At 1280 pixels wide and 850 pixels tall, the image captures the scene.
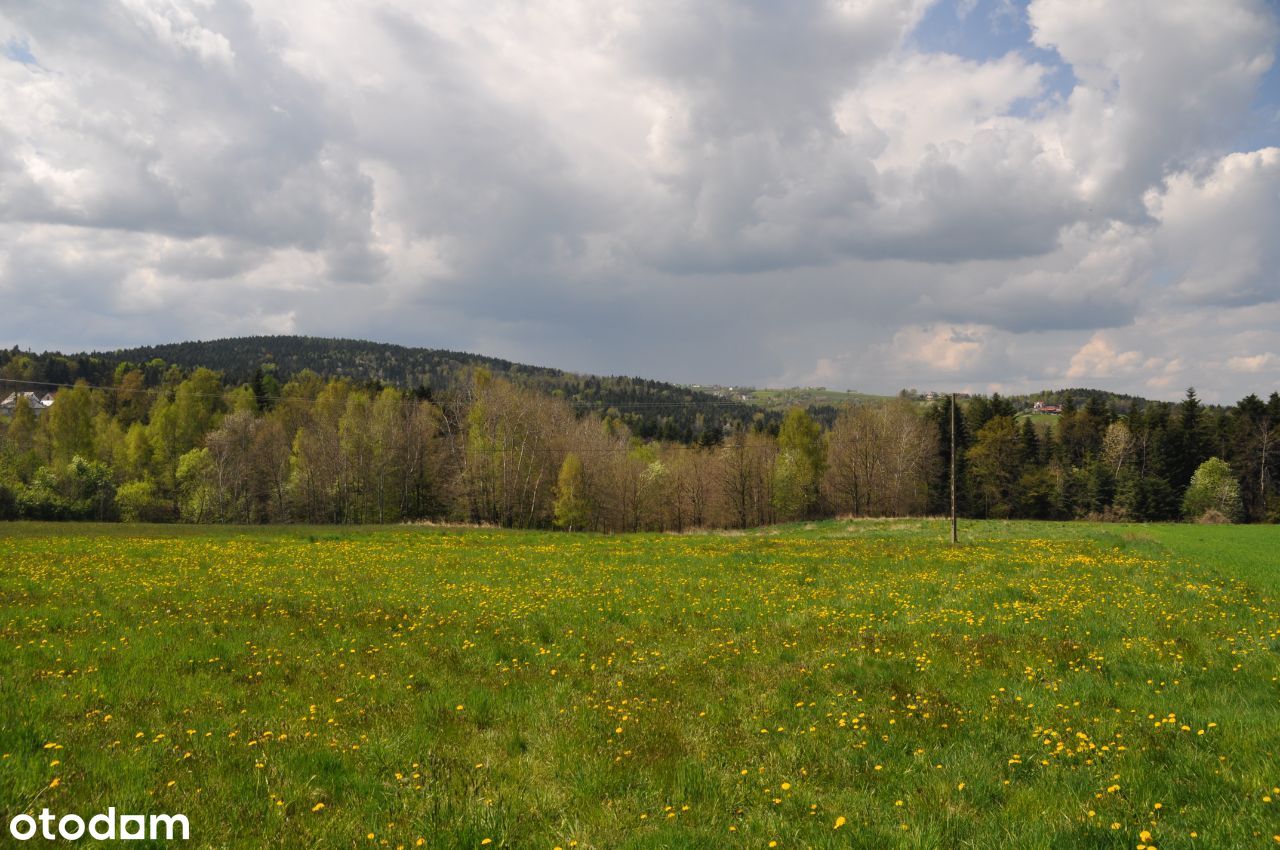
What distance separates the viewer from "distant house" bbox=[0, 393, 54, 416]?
98269 mm

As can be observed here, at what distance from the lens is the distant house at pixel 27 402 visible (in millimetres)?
98269

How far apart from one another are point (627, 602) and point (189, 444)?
316 ft

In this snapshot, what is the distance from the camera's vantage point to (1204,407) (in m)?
89.3

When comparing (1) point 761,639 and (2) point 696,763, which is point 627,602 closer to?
(1) point 761,639

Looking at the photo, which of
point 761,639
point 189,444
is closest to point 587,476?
point 189,444

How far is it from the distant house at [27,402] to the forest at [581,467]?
12.2 feet

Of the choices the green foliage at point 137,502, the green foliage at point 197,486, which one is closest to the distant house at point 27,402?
the green foliage at point 137,502

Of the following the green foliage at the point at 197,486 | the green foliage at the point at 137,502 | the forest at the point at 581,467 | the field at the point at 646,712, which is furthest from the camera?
the green foliage at the point at 197,486

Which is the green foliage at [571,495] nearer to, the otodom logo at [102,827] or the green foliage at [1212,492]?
the otodom logo at [102,827]

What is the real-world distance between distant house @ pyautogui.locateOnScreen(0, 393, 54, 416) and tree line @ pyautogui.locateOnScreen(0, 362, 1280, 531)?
499 cm

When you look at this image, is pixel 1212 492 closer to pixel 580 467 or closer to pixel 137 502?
pixel 580 467

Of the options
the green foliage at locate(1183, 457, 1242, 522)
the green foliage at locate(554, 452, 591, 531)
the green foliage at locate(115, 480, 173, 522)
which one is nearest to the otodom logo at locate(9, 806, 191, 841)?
the green foliage at locate(554, 452, 591, 531)

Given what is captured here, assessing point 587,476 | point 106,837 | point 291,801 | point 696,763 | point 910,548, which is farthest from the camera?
point 587,476

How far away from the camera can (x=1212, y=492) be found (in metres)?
79.9
